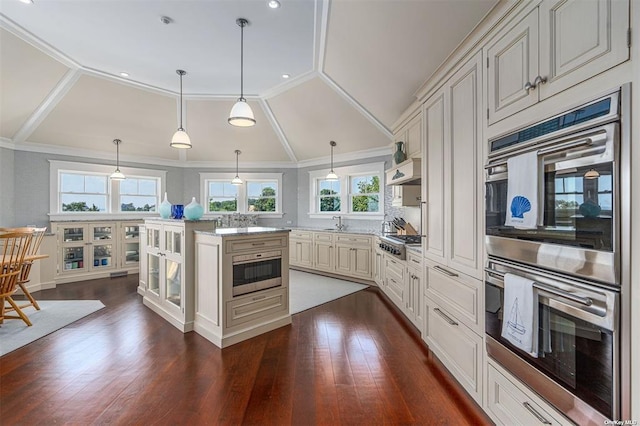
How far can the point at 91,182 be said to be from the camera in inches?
240

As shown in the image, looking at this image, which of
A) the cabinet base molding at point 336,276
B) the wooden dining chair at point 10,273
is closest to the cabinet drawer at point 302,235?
the cabinet base molding at point 336,276

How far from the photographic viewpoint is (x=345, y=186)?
655 cm

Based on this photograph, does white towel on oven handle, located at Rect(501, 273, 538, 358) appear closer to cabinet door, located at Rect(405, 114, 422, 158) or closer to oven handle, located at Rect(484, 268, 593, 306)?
oven handle, located at Rect(484, 268, 593, 306)

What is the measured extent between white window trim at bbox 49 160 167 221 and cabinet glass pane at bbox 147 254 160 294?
3.01m

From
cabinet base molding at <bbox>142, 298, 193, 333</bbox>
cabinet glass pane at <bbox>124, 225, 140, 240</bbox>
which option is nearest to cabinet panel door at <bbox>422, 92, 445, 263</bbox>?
cabinet base molding at <bbox>142, 298, 193, 333</bbox>

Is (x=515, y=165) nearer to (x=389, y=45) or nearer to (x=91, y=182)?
(x=389, y=45)

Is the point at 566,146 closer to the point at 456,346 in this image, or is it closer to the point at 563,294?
the point at 563,294

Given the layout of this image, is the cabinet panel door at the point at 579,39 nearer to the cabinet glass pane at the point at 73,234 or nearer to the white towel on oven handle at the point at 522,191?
the white towel on oven handle at the point at 522,191

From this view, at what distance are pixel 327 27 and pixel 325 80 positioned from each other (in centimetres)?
134

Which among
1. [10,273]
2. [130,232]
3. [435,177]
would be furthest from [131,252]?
[435,177]

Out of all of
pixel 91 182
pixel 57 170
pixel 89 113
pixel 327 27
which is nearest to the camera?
pixel 327 27

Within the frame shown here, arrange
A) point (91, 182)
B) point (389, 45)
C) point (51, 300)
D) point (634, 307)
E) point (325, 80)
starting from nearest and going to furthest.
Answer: point (634, 307), point (389, 45), point (51, 300), point (325, 80), point (91, 182)

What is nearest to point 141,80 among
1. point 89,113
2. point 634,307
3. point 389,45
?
point 89,113

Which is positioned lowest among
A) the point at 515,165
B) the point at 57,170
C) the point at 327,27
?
the point at 515,165
